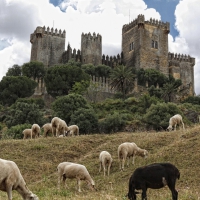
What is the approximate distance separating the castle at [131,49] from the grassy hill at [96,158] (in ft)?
216

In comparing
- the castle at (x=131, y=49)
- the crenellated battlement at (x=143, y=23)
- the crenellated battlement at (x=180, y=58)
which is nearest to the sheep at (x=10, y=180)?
the castle at (x=131, y=49)

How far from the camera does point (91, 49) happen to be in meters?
89.8

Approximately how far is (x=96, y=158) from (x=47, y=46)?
73022 millimetres

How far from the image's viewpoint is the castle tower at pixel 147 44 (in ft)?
292

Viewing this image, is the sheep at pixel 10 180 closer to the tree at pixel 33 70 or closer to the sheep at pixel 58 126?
the sheep at pixel 58 126

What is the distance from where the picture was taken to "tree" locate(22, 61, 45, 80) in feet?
250

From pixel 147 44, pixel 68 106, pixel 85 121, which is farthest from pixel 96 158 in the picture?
pixel 147 44

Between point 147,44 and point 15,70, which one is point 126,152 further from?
point 147,44

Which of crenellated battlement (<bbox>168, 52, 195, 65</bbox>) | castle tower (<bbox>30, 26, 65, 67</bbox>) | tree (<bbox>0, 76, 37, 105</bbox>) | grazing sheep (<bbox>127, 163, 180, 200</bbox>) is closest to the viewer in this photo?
grazing sheep (<bbox>127, 163, 180, 200</bbox>)

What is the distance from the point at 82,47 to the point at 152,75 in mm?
20058

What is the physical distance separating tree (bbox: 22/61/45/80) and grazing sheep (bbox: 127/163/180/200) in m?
68.4

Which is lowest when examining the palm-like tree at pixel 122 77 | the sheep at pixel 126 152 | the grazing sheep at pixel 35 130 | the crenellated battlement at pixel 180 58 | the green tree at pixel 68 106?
the sheep at pixel 126 152

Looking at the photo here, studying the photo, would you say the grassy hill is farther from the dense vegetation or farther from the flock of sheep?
the dense vegetation

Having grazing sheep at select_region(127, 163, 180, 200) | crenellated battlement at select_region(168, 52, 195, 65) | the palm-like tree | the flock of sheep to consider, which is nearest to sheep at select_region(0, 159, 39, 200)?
the flock of sheep
